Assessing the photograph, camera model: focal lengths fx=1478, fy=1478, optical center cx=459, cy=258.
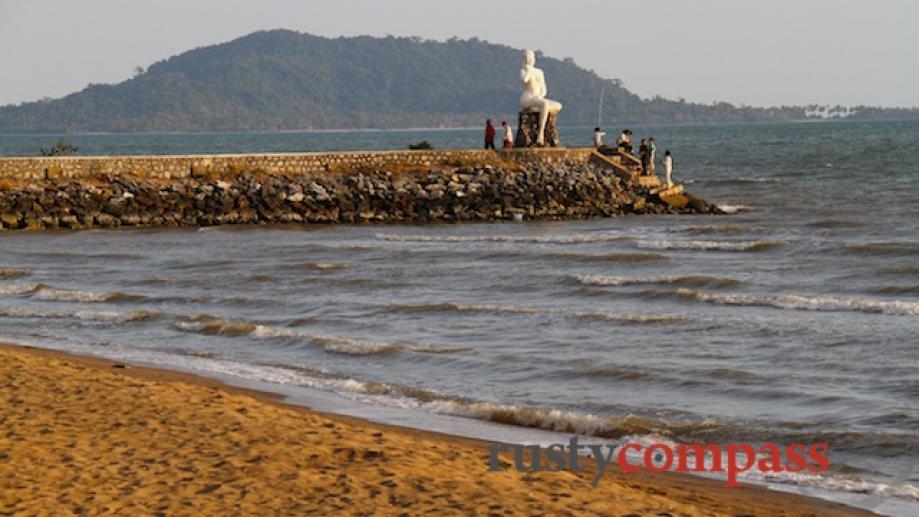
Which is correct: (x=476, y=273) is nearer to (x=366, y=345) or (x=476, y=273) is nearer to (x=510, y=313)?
(x=510, y=313)

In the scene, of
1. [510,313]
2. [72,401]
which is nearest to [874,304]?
[510,313]

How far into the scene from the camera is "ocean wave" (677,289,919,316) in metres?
19.6

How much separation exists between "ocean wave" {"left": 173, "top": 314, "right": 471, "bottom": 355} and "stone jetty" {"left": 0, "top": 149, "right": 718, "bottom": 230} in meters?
15.1

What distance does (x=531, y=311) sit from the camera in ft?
65.7

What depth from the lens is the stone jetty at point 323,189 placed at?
1355 inches

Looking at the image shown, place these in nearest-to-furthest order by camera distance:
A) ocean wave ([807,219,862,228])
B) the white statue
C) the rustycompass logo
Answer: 1. the rustycompass logo
2. ocean wave ([807,219,862,228])
3. the white statue

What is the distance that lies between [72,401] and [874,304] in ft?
38.6

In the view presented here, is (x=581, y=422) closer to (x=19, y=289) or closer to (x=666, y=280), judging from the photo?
(x=666, y=280)

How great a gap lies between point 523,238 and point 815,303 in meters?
11.7

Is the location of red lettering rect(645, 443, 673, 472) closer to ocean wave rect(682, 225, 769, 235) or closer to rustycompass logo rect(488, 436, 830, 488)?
rustycompass logo rect(488, 436, 830, 488)

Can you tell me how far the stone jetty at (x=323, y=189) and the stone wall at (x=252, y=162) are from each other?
0.08 feet

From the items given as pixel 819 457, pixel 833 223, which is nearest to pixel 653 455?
pixel 819 457

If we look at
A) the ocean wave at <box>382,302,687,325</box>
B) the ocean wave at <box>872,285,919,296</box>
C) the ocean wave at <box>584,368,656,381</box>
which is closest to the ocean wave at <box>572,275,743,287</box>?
the ocean wave at <box>872,285,919,296</box>

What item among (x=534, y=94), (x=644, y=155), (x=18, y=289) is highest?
(x=534, y=94)
